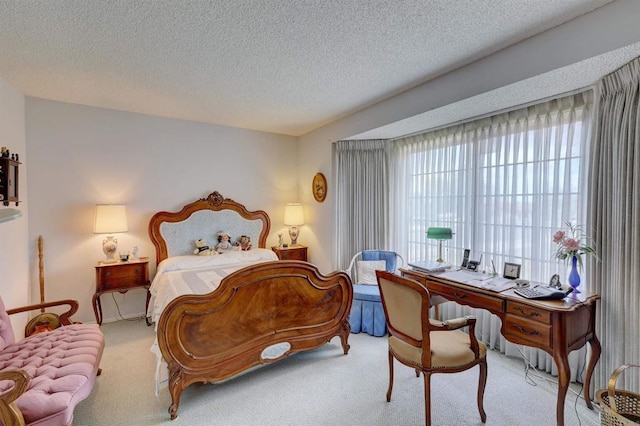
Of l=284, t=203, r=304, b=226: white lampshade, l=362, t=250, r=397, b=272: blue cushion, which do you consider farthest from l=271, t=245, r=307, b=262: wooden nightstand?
l=362, t=250, r=397, b=272: blue cushion

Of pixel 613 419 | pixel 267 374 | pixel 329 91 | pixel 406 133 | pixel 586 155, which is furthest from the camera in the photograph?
pixel 406 133

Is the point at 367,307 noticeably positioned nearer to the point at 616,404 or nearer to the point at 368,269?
the point at 368,269

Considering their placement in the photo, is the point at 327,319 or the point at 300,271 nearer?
the point at 300,271

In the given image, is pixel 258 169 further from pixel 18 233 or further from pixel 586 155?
pixel 586 155

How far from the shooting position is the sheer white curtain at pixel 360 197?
13.8 ft

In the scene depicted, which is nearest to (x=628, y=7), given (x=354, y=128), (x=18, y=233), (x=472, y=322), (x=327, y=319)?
(x=472, y=322)

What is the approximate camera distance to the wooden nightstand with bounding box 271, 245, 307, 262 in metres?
4.68

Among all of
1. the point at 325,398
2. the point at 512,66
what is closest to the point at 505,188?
the point at 512,66

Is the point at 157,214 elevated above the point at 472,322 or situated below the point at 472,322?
above

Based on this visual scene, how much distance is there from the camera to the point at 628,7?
169cm

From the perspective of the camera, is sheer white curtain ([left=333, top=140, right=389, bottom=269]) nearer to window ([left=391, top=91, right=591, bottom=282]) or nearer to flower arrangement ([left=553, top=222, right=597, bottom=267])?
window ([left=391, top=91, right=591, bottom=282])

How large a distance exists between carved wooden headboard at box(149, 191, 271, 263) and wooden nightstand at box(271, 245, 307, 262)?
1.12 ft

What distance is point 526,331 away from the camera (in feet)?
6.88

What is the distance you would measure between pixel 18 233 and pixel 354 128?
154 inches
